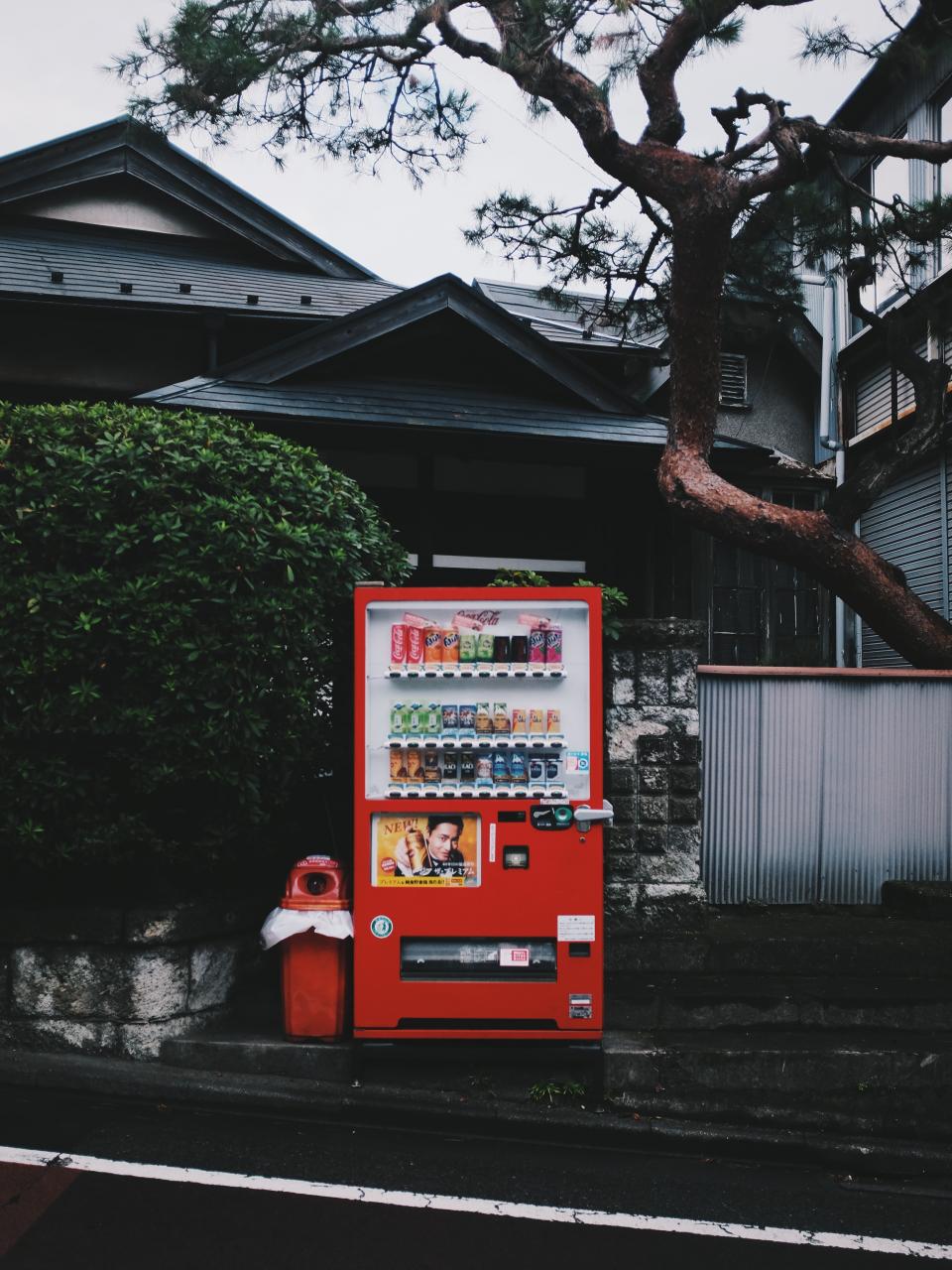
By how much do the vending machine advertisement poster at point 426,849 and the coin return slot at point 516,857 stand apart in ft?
0.44

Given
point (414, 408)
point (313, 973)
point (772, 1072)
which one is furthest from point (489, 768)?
point (414, 408)

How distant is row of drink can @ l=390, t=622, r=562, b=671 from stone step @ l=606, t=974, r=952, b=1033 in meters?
1.91

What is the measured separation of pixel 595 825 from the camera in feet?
16.1

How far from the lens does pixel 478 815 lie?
4.89 metres

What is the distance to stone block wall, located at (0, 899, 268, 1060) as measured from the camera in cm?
497

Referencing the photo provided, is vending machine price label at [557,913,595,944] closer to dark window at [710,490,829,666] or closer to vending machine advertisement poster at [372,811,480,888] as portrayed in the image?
vending machine advertisement poster at [372,811,480,888]

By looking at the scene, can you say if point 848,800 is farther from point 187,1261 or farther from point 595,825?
point 187,1261

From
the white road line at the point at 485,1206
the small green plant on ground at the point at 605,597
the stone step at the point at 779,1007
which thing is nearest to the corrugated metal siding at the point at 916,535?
the small green plant on ground at the point at 605,597

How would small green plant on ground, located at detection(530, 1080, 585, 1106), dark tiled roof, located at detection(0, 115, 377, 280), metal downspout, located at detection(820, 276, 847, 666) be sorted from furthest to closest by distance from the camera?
metal downspout, located at detection(820, 276, 847, 666) → dark tiled roof, located at detection(0, 115, 377, 280) → small green plant on ground, located at detection(530, 1080, 585, 1106)

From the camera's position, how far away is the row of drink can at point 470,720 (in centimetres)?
488

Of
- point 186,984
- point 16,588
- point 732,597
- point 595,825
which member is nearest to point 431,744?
point 595,825

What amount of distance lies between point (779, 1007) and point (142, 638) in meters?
3.68

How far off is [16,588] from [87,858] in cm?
132

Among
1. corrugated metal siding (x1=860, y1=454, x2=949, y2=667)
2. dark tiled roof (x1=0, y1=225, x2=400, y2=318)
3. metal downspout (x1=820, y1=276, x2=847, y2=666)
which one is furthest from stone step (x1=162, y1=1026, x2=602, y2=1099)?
metal downspout (x1=820, y1=276, x2=847, y2=666)
